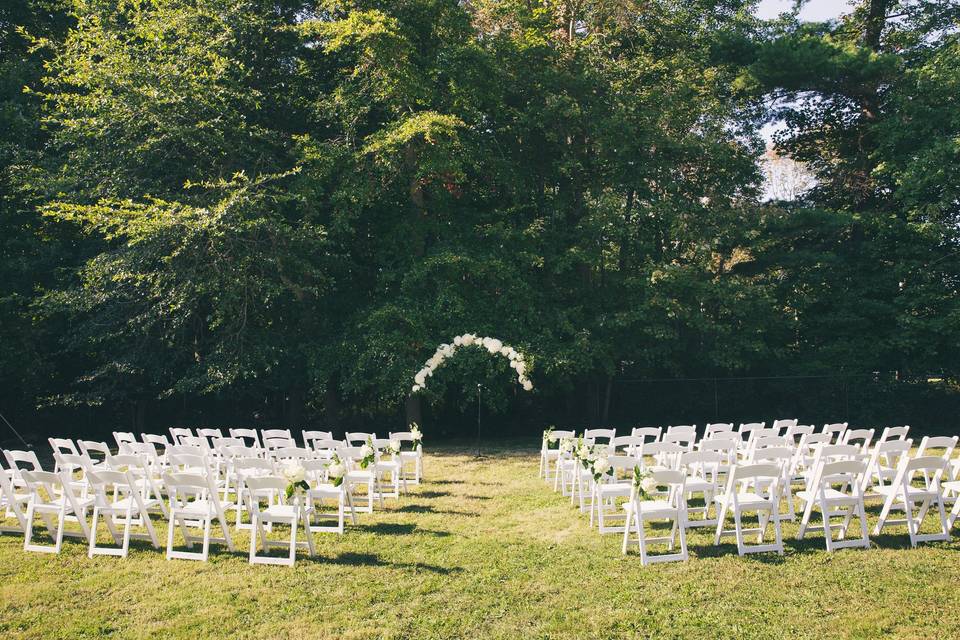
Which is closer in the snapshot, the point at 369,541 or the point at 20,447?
the point at 369,541

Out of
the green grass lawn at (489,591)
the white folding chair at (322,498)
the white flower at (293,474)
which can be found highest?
the white flower at (293,474)

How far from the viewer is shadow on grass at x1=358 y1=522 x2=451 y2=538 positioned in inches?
313

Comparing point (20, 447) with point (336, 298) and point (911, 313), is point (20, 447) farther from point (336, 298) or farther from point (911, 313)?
point (911, 313)

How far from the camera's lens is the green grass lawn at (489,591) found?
526 cm

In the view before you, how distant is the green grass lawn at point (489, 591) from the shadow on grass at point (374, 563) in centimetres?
3

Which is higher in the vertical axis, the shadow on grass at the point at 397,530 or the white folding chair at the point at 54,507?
the white folding chair at the point at 54,507

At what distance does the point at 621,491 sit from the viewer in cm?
782

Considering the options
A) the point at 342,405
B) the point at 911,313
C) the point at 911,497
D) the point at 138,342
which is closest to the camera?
the point at 911,497

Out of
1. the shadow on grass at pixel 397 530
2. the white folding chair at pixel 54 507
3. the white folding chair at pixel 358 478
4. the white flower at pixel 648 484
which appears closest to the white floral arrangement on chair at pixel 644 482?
the white flower at pixel 648 484

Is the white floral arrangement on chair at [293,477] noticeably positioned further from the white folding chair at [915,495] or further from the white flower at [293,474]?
the white folding chair at [915,495]

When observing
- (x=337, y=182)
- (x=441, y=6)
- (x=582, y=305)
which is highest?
(x=441, y=6)

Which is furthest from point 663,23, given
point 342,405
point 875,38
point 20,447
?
point 20,447

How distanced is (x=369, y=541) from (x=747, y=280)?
14239mm

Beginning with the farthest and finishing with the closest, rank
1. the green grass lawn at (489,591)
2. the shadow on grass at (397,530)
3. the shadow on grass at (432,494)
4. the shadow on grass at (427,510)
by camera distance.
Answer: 1. the shadow on grass at (432,494)
2. the shadow on grass at (427,510)
3. the shadow on grass at (397,530)
4. the green grass lawn at (489,591)
